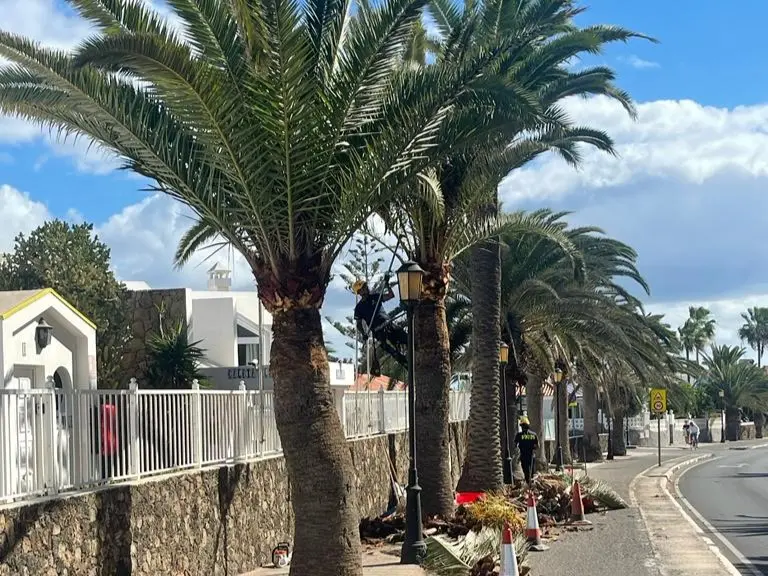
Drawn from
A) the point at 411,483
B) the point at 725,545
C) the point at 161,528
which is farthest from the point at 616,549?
the point at 161,528

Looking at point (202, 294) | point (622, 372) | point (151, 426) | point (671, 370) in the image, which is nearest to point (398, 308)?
point (151, 426)

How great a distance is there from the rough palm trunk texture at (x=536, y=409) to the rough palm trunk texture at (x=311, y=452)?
22.7 meters

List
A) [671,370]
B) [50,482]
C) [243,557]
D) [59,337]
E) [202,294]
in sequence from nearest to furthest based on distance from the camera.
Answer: [50,482] → [243,557] → [59,337] → [202,294] → [671,370]

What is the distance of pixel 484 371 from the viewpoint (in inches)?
807

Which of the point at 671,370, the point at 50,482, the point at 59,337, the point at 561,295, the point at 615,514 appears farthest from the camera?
the point at 671,370

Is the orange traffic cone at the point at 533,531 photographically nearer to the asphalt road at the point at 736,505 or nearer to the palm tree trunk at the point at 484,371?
the asphalt road at the point at 736,505

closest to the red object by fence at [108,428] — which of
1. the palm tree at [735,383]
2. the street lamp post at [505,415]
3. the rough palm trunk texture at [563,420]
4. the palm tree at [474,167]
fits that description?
the palm tree at [474,167]

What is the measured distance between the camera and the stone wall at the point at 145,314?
33406mm

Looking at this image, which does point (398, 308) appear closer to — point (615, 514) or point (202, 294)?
point (615, 514)

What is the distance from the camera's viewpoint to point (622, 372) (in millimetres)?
40250

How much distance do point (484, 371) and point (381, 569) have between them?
8.18 meters

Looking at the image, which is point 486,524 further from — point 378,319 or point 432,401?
point 378,319

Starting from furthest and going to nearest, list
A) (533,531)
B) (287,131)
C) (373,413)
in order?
(373,413)
(533,531)
(287,131)

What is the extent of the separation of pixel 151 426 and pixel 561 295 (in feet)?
60.1
